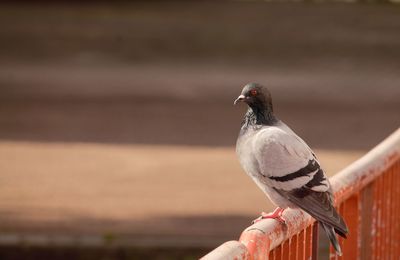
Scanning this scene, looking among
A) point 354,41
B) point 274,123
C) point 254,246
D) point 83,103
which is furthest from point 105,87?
point 254,246

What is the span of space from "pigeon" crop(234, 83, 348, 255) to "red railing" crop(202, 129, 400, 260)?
0.08 metres

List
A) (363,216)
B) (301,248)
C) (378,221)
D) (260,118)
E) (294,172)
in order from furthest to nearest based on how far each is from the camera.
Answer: (378,221)
(363,216)
(260,118)
(294,172)
(301,248)

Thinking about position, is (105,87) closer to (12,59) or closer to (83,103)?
(83,103)

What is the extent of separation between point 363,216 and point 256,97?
0.66 m

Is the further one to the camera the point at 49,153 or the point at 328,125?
the point at 328,125

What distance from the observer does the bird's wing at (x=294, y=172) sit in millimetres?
3846

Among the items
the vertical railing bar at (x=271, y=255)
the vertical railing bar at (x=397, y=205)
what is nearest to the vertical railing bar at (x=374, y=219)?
the vertical railing bar at (x=397, y=205)

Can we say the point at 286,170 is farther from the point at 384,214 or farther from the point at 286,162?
the point at 384,214

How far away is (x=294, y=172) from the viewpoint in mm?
3973

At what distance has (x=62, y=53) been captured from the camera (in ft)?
71.9

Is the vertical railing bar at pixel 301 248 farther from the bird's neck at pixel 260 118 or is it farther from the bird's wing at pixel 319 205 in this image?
the bird's neck at pixel 260 118

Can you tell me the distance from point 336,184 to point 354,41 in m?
20.1

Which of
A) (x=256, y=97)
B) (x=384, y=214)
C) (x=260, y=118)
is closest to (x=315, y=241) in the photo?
(x=260, y=118)

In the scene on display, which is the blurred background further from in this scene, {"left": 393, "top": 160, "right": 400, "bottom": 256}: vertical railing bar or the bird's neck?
the bird's neck
